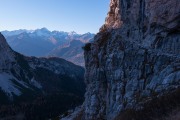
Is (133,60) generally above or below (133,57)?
below

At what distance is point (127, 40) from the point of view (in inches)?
2813

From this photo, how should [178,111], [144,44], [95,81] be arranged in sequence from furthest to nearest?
[95,81] < [144,44] < [178,111]

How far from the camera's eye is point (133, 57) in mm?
66875

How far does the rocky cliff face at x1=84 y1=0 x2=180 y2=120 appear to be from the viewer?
55406 mm

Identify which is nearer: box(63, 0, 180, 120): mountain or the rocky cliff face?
box(63, 0, 180, 120): mountain

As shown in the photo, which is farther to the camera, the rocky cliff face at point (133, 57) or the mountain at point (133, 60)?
the rocky cliff face at point (133, 57)

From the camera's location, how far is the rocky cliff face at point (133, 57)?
55406mm

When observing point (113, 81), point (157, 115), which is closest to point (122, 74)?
point (113, 81)

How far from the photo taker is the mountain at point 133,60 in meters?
53.4

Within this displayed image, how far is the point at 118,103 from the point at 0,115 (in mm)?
141233

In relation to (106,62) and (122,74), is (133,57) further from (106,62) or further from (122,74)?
(106,62)

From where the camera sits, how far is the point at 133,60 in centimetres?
6662

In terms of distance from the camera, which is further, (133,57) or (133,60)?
(133,57)

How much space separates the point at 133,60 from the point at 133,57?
0.65 m
